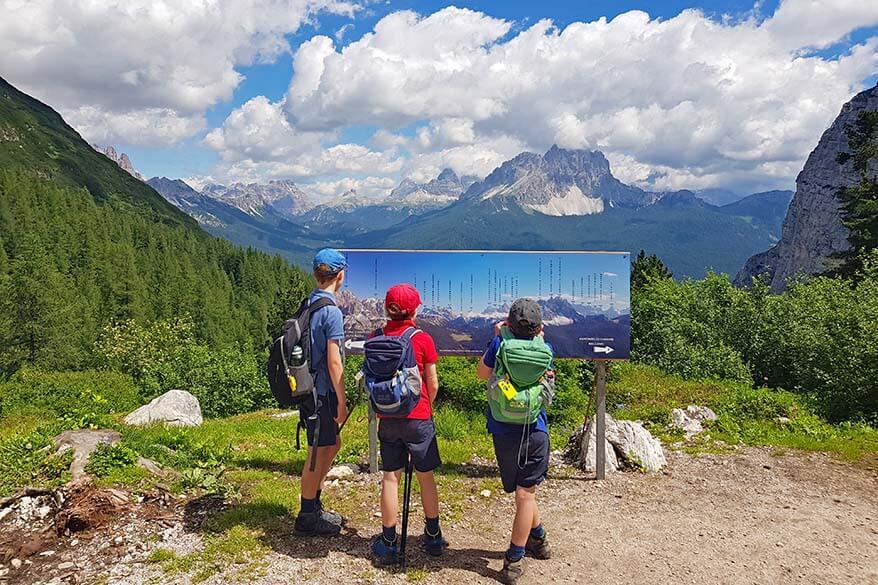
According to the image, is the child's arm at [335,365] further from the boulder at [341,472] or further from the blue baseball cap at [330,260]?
the boulder at [341,472]

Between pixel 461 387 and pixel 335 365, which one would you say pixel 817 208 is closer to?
pixel 461 387

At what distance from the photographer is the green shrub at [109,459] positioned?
7.38 metres

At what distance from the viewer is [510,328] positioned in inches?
224

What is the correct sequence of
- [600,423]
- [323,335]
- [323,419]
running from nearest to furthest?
[323,335] < [323,419] < [600,423]

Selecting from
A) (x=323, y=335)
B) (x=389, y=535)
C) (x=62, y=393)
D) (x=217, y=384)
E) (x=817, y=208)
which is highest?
(x=817, y=208)

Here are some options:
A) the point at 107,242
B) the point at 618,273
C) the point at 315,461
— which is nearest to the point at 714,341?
the point at 618,273

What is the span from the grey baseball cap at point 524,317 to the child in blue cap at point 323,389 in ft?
5.71

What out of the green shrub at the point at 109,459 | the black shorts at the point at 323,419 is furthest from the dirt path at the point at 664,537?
the green shrub at the point at 109,459

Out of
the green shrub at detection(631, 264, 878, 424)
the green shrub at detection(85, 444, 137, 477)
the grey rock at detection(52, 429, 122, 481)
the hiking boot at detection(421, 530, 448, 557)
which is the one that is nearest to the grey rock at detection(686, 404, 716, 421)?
the green shrub at detection(631, 264, 878, 424)

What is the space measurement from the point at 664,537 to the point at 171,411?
41.6ft

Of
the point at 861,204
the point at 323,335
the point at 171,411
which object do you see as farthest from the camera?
the point at 861,204

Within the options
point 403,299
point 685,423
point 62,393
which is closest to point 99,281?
point 62,393

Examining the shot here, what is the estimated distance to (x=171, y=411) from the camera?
15133 millimetres

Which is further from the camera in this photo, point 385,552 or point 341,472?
point 341,472
